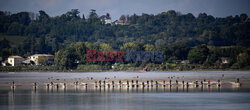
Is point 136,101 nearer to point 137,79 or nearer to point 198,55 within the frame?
point 137,79

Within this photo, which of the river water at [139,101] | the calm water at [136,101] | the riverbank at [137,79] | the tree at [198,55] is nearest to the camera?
the river water at [139,101]

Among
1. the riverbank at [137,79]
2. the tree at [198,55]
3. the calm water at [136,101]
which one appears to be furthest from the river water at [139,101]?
the tree at [198,55]

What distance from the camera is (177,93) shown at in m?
64.5

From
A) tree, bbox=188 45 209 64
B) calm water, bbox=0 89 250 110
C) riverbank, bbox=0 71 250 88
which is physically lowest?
calm water, bbox=0 89 250 110

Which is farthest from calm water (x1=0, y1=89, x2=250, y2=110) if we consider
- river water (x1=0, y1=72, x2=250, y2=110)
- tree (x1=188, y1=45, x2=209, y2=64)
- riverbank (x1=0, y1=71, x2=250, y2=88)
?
tree (x1=188, y1=45, x2=209, y2=64)

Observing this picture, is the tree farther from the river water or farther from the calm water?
the calm water

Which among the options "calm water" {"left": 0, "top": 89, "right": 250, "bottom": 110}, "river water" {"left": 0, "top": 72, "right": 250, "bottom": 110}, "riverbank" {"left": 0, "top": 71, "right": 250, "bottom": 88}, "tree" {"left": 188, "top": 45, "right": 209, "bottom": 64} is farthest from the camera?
"tree" {"left": 188, "top": 45, "right": 209, "bottom": 64}

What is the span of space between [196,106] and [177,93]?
47.2ft

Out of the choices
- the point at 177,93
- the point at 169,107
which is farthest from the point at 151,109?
the point at 177,93

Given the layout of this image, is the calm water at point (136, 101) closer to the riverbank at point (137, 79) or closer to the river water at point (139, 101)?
the river water at point (139, 101)

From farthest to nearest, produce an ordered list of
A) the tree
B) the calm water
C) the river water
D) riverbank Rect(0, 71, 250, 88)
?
the tree
riverbank Rect(0, 71, 250, 88)
the calm water
the river water

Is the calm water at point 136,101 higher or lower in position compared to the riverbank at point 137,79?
lower

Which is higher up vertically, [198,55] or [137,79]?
[198,55]

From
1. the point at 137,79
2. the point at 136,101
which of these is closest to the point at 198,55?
the point at 137,79
